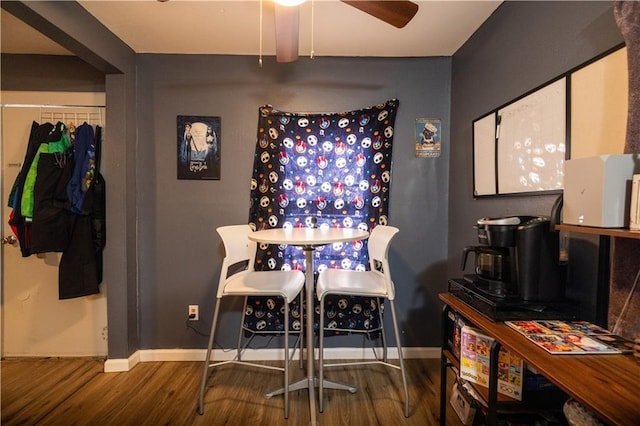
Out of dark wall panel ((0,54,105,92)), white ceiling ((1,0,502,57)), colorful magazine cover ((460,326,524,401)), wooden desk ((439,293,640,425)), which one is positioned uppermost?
white ceiling ((1,0,502,57))

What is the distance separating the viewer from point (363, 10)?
4.11 ft

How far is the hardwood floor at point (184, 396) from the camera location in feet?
5.20

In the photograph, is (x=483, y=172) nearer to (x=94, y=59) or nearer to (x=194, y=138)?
(x=194, y=138)

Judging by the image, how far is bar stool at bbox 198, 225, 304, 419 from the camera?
1.52m

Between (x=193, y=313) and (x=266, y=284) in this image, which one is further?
(x=193, y=313)

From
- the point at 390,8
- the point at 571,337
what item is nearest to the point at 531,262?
the point at 571,337

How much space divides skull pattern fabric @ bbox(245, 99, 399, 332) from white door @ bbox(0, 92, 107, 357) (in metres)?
1.30

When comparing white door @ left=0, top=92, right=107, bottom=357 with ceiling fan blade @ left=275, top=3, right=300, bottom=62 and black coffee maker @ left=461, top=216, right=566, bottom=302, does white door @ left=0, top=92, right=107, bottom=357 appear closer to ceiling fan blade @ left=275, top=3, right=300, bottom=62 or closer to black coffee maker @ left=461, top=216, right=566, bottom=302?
ceiling fan blade @ left=275, top=3, right=300, bottom=62

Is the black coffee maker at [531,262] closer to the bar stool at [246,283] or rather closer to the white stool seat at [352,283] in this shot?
the white stool seat at [352,283]

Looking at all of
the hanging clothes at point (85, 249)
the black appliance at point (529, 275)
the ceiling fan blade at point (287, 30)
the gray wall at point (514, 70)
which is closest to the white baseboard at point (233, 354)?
the hanging clothes at point (85, 249)

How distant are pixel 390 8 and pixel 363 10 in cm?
12

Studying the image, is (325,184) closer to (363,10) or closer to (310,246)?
(310,246)

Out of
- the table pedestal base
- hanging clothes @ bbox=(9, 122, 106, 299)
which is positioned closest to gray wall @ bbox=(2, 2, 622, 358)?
hanging clothes @ bbox=(9, 122, 106, 299)

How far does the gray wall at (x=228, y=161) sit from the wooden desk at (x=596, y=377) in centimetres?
140
